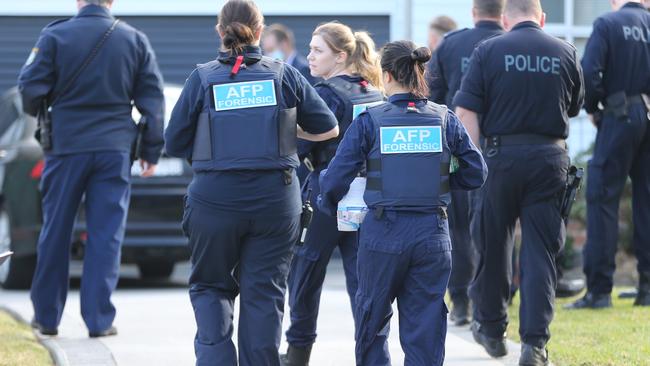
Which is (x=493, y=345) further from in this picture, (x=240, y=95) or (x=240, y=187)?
(x=240, y=95)

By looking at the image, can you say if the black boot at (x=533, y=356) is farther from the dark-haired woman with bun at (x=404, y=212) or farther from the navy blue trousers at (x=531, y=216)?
the dark-haired woman with bun at (x=404, y=212)

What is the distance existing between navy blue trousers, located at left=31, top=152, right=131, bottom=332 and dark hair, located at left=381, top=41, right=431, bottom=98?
2496 millimetres

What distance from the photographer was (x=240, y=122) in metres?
5.66

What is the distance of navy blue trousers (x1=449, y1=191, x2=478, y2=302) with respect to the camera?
8156mm

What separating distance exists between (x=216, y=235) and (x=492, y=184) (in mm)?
1694

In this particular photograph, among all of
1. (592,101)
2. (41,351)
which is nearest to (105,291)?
(41,351)

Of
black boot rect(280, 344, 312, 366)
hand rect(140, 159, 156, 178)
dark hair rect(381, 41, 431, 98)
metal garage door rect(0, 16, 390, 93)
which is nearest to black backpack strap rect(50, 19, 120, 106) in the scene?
hand rect(140, 159, 156, 178)

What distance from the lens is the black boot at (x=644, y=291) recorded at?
8883 mm

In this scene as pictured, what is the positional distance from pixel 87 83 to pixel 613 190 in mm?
3433

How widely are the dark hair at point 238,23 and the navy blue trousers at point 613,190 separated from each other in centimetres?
351

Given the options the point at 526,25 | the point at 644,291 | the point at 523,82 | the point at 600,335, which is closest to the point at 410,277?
the point at 523,82

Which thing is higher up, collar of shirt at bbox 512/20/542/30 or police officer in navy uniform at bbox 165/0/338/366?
collar of shirt at bbox 512/20/542/30

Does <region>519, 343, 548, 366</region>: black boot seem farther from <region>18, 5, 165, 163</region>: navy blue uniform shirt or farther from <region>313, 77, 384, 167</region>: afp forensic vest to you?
<region>18, 5, 165, 163</region>: navy blue uniform shirt

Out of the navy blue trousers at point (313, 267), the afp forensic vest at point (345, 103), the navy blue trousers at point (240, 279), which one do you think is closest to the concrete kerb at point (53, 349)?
the navy blue trousers at point (313, 267)
